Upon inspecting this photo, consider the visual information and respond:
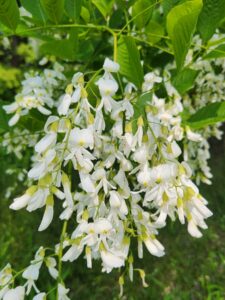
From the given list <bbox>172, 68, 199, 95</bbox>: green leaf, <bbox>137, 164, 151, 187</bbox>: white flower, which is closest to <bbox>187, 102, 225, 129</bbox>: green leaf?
<bbox>172, 68, 199, 95</bbox>: green leaf

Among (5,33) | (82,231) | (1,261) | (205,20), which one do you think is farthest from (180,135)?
(1,261)

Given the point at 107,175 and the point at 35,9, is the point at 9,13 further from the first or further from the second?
the point at 107,175

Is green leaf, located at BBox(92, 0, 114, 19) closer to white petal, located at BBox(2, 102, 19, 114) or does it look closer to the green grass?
white petal, located at BBox(2, 102, 19, 114)

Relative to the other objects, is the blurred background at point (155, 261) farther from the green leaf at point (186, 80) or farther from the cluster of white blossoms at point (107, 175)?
the cluster of white blossoms at point (107, 175)

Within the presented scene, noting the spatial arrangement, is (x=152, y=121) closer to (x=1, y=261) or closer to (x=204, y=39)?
(x=204, y=39)

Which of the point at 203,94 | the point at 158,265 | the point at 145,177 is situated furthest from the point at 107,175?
the point at 158,265

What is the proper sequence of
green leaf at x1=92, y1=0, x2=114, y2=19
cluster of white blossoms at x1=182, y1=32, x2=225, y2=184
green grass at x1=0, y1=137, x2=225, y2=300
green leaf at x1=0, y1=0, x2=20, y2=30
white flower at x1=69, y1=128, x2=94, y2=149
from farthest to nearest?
green grass at x1=0, y1=137, x2=225, y2=300, cluster of white blossoms at x1=182, y1=32, x2=225, y2=184, green leaf at x1=92, y1=0, x2=114, y2=19, green leaf at x1=0, y1=0, x2=20, y2=30, white flower at x1=69, y1=128, x2=94, y2=149

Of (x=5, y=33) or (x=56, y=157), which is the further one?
(x=5, y=33)
